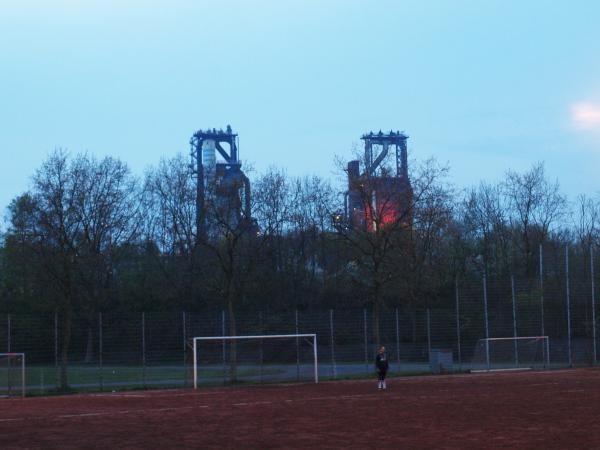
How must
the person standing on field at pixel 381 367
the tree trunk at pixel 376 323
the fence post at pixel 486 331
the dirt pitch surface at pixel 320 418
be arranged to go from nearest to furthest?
the dirt pitch surface at pixel 320 418
the person standing on field at pixel 381 367
the tree trunk at pixel 376 323
the fence post at pixel 486 331

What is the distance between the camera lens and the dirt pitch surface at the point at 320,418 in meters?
17.2

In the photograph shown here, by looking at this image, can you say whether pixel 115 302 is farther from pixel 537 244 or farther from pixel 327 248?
pixel 537 244

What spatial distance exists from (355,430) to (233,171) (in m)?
58.3

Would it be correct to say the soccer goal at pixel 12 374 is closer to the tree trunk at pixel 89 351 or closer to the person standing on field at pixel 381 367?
the tree trunk at pixel 89 351

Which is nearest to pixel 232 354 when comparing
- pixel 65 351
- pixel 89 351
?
pixel 89 351

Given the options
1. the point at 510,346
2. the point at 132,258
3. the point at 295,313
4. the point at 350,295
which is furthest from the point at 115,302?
the point at 510,346

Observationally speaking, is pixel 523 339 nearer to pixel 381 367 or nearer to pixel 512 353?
pixel 512 353

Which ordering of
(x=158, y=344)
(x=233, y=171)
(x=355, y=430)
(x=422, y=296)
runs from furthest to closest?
(x=233, y=171), (x=422, y=296), (x=158, y=344), (x=355, y=430)

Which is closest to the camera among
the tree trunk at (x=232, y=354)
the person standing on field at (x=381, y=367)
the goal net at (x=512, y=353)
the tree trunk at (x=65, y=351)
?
the person standing on field at (x=381, y=367)

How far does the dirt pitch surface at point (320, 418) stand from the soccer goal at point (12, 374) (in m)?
1.78

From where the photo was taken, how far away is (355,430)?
1905cm

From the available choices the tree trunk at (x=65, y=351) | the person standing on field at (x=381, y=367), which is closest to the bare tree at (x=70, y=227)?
the tree trunk at (x=65, y=351)

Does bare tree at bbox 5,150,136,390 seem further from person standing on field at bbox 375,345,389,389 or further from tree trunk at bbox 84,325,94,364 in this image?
person standing on field at bbox 375,345,389,389

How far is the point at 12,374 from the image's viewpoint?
112 ft
